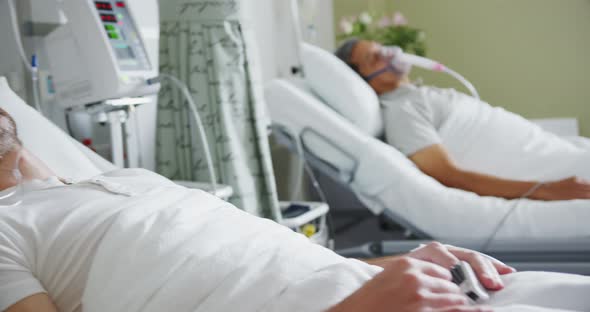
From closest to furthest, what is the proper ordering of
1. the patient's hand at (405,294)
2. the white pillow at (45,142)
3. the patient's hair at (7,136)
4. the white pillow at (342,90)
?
the patient's hand at (405,294) → the patient's hair at (7,136) → the white pillow at (45,142) → the white pillow at (342,90)

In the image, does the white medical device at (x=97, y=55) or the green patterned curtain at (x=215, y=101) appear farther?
the green patterned curtain at (x=215, y=101)

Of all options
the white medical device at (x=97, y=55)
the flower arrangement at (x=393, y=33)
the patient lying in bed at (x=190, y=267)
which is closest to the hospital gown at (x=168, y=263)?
the patient lying in bed at (x=190, y=267)

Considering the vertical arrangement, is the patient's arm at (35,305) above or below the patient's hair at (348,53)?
below

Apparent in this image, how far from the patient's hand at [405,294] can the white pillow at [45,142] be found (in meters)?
0.83

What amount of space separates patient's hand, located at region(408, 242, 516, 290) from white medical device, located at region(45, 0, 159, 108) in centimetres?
96

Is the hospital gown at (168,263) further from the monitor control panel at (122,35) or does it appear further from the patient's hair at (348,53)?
the patient's hair at (348,53)

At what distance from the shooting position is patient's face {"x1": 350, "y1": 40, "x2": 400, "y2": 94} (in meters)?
2.58

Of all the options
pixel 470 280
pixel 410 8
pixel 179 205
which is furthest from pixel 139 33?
pixel 410 8

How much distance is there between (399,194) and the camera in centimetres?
194

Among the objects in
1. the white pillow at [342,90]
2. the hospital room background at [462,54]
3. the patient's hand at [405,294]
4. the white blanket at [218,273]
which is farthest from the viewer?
the hospital room background at [462,54]

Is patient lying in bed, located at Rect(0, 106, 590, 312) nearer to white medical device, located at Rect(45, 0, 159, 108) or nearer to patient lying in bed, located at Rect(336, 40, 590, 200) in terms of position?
white medical device, located at Rect(45, 0, 159, 108)

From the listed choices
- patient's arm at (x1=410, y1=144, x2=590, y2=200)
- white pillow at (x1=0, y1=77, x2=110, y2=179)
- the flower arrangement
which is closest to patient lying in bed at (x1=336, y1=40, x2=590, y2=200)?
patient's arm at (x1=410, y1=144, x2=590, y2=200)

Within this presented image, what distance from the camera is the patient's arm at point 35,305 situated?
31.7 inches

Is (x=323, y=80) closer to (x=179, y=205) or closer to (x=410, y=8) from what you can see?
(x=179, y=205)
